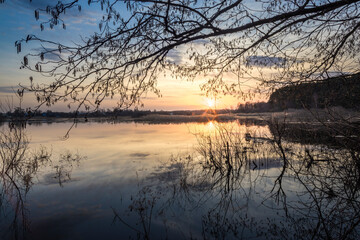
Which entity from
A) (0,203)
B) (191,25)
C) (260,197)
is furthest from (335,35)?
(0,203)

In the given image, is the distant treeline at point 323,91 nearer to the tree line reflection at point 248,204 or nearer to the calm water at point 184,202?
the tree line reflection at point 248,204

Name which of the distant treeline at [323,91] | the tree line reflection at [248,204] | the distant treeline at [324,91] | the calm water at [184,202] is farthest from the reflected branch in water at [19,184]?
the distant treeline at [324,91]

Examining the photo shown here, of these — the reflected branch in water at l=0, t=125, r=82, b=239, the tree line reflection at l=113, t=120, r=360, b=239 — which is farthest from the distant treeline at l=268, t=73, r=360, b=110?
the reflected branch in water at l=0, t=125, r=82, b=239

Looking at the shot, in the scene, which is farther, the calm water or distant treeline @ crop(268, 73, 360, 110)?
distant treeline @ crop(268, 73, 360, 110)

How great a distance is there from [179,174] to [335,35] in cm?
701

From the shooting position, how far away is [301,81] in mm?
6488

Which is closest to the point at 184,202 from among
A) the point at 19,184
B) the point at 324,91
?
the point at 324,91

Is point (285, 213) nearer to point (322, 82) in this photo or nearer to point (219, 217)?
point (219, 217)

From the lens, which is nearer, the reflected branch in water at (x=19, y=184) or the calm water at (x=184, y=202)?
the calm water at (x=184, y=202)

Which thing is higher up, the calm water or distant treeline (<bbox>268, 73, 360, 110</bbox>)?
distant treeline (<bbox>268, 73, 360, 110</bbox>)

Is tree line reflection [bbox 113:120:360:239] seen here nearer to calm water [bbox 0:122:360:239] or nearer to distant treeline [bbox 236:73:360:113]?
calm water [bbox 0:122:360:239]

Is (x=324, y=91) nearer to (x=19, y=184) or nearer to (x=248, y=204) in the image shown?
(x=248, y=204)

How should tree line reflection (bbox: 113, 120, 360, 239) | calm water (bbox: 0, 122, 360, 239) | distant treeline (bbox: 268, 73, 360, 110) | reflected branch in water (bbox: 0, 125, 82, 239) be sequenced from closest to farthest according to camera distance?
tree line reflection (bbox: 113, 120, 360, 239) → calm water (bbox: 0, 122, 360, 239) → reflected branch in water (bbox: 0, 125, 82, 239) → distant treeline (bbox: 268, 73, 360, 110)

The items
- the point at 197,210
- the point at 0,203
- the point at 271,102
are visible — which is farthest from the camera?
the point at 271,102
